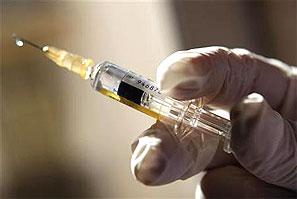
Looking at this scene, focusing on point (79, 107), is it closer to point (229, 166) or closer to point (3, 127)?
point (3, 127)

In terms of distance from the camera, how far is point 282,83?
617mm

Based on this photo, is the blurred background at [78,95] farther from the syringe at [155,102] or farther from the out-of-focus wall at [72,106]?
the syringe at [155,102]

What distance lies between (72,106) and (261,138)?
2.19 feet

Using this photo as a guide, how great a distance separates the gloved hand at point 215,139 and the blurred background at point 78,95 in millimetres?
392

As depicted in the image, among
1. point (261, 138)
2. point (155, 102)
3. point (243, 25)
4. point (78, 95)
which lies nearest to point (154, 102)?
point (155, 102)

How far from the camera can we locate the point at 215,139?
0.53 meters

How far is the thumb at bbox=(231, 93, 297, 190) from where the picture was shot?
447mm

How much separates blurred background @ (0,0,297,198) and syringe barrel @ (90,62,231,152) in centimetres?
→ 45

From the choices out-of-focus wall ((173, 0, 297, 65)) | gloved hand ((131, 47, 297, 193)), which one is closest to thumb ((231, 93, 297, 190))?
gloved hand ((131, 47, 297, 193))

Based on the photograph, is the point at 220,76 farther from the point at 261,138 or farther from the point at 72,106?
the point at 72,106

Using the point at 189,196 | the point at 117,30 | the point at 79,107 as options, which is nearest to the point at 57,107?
the point at 79,107

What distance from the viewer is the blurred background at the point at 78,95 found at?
994mm

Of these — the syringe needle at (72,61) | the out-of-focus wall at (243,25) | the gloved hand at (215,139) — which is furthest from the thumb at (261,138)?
the out-of-focus wall at (243,25)

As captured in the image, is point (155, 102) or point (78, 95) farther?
point (78, 95)
